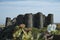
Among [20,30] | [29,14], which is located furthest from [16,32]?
[29,14]

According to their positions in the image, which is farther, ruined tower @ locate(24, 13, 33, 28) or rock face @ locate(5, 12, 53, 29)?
rock face @ locate(5, 12, 53, 29)

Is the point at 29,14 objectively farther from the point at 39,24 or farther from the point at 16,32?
the point at 16,32

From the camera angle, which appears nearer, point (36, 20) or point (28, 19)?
point (28, 19)

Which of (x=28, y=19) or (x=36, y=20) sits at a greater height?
(x=28, y=19)

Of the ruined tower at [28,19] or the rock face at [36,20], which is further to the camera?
the rock face at [36,20]

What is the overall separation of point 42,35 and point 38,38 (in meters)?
0.19

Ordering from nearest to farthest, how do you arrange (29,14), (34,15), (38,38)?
(38,38)
(29,14)
(34,15)

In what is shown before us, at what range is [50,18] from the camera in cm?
2162

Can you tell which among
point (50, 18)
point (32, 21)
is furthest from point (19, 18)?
point (50, 18)

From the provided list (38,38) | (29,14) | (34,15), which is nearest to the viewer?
(38,38)

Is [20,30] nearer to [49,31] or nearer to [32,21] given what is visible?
[49,31]

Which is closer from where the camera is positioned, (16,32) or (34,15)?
(16,32)

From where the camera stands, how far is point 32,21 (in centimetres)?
2109

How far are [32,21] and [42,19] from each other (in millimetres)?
1009
